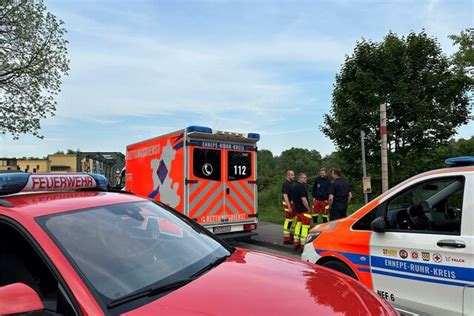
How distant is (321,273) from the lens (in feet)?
8.68

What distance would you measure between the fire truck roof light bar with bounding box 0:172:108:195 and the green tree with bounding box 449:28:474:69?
Result: 17.7 metres

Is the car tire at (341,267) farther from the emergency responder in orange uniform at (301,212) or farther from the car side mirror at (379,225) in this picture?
the emergency responder in orange uniform at (301,212)

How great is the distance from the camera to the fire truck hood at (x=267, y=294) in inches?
75.0

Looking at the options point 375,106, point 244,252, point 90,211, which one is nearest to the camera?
point 90,211

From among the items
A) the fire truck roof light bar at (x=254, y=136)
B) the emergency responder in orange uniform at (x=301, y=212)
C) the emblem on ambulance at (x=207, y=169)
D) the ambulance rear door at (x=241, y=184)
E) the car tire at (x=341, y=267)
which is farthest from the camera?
the fire truck roof light bar at (x=254, y=136)

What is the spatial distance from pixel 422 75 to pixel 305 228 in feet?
35.3

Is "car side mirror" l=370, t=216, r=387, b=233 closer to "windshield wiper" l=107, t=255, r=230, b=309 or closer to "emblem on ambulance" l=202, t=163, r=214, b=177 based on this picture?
"windshield wiper" l=107, t=255, r=230, b=309

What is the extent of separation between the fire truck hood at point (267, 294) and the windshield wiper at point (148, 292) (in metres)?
0.06

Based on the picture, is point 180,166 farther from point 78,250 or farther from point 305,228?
point 78,250

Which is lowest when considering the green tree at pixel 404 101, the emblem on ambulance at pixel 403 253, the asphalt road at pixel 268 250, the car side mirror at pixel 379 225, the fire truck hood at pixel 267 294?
the asphalt road at pixel 268 250

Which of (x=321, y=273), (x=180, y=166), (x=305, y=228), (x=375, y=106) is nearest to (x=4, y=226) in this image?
(x=321, y=273)

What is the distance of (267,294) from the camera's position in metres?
2.12

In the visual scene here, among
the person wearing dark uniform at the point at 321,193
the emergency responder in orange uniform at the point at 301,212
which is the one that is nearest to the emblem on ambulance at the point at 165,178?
the emergency responder in orange uniform at the point at 301,212

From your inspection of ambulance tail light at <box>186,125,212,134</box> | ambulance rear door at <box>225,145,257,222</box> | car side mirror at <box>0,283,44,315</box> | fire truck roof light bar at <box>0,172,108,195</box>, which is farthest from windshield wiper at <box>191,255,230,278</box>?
ambulance rear door at <box>225,145,257,222</box>
